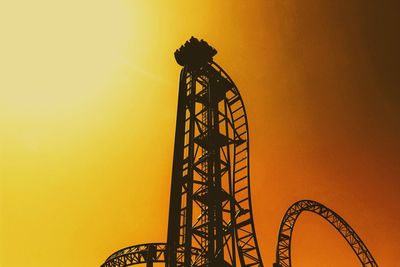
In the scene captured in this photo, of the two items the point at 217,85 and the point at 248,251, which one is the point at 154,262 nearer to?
the point at 248,251

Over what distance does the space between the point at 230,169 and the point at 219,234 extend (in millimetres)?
3198

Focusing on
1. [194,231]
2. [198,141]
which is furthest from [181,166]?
[194,231]

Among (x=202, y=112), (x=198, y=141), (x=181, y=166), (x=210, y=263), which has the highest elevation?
(x=202, y=112)

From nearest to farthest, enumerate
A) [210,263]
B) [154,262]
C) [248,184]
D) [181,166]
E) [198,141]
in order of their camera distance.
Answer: [210,263], [181,166], [198,141], [248,184], [154,262]

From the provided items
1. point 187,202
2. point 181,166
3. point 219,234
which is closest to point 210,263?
point 219,234

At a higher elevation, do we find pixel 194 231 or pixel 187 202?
pixel 187 202

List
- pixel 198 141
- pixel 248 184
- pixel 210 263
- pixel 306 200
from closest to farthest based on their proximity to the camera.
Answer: pixel 210 263 < pixel 198 141 < pixel 248 184 < pixel 306 200

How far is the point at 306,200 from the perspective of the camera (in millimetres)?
26125

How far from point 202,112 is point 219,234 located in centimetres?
597

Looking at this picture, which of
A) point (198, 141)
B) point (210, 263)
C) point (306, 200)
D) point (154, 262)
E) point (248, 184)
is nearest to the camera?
point (210, 263)

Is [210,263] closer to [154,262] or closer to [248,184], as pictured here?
[248,184]

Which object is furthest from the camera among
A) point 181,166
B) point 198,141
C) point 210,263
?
point 198,141

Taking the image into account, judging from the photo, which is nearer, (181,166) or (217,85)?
(181,166)

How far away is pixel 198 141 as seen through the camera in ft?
55.0
